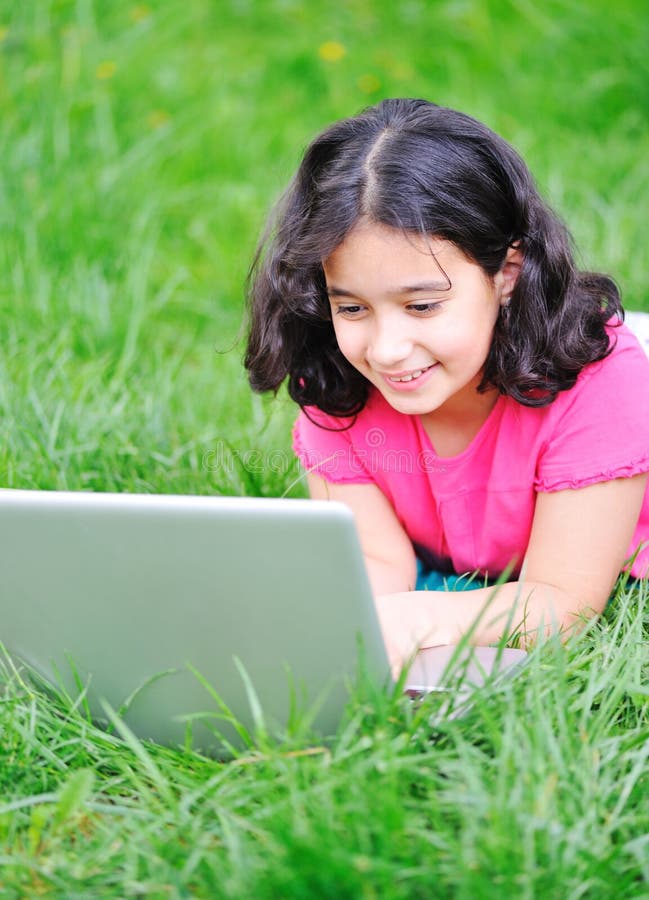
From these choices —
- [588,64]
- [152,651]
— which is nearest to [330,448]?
[152,651]

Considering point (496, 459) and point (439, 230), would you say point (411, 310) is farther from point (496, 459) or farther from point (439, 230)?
point (496, 459)

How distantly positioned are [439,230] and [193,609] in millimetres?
557

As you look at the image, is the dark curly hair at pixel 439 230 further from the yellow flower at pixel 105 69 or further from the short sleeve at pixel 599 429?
the yellow flower at pixel 105 69

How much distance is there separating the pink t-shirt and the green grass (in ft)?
0.63

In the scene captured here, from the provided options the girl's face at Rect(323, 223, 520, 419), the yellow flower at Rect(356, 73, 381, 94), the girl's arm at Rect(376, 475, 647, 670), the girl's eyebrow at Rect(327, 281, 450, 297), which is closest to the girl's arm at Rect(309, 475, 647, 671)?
the girl's arm at Rect(376, 475, 647, 670)

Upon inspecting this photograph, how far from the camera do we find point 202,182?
3100mm

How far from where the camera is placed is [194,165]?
10.2ft

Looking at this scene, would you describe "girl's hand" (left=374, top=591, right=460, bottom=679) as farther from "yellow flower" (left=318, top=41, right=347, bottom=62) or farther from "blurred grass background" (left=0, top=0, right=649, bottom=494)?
"yellow flower" (left=318, top=41, right=347, bottom=62)

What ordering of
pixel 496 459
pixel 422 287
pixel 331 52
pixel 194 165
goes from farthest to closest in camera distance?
pixel 331 52 → pixel 194 165 → pixel 496 459 → pixel 422 287

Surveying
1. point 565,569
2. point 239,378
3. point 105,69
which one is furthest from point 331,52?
point 565,569

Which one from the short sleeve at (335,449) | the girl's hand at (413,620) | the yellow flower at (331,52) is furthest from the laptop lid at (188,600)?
the yellow flower at (331,52)

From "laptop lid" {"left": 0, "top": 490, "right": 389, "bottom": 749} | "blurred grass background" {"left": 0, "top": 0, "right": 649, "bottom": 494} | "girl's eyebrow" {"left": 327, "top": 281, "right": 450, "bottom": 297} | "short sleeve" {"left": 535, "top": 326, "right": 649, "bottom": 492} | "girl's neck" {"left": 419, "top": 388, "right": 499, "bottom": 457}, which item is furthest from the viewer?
"blurred grass background" {"left": 0, "top": 0, "right": 649, "bottom": 494}

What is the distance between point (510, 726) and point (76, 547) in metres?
0.48

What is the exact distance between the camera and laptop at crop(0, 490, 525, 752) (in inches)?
40.1
